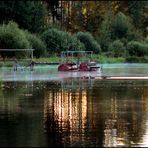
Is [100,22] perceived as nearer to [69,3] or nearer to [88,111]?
[69,3]

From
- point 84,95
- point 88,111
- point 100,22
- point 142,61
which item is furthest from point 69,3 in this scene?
point 88,111

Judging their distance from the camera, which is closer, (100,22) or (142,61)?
(142,61)

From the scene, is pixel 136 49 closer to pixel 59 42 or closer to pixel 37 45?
pixel 59 42

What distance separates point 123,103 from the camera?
23859 mm

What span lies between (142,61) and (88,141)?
291ft

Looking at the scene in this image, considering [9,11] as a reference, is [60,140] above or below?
below

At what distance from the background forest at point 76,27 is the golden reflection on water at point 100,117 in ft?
175

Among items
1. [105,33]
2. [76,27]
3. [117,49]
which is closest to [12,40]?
[117,49]

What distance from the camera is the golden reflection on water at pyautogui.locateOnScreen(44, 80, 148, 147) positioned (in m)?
14.5

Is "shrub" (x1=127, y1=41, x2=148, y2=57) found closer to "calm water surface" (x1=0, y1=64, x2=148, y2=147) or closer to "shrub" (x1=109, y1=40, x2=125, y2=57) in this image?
"shrub" (x1=109, y1=40, x2=125, y2=57)

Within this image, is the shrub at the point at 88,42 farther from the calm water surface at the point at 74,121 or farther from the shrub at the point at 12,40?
the calm water surface at the point at 74,121

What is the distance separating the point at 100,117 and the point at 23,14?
259ft

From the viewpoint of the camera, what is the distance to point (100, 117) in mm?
18938

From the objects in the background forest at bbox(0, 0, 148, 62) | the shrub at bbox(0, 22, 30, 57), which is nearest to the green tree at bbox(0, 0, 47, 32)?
the background forest at bbox(0, 0, 148, 62)
